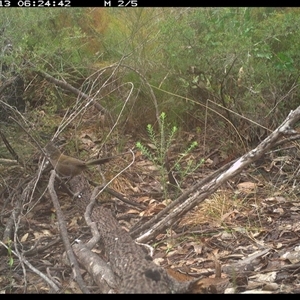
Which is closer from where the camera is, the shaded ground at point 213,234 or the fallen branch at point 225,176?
the shaded ground at point 213,234

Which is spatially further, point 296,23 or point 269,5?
point 269,5

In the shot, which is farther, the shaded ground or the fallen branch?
the fallen branch

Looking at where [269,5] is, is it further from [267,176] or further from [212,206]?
[212,206]

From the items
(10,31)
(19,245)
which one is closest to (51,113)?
(10,31)

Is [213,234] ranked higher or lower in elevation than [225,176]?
lower

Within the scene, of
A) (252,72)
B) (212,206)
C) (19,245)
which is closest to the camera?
(19,245)

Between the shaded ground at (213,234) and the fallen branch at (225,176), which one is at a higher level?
the fallen branch at (225,176)

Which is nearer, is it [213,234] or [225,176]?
[225,176]

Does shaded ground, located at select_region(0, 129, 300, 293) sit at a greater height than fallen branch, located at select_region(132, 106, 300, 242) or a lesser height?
lesser

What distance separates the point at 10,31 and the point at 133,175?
59.1 inches

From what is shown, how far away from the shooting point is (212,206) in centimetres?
403

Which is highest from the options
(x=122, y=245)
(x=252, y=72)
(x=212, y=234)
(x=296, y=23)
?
(x=296, y=23)
